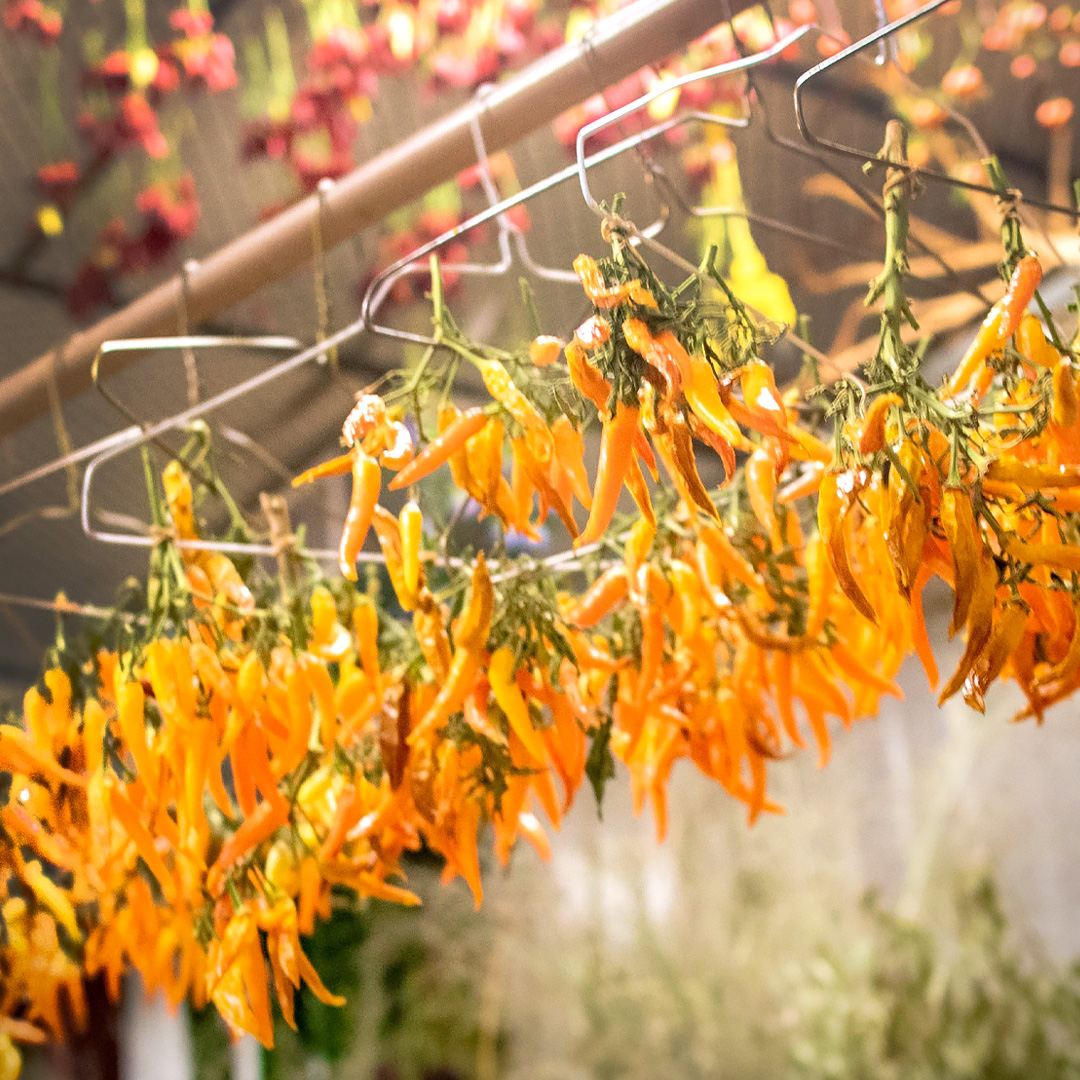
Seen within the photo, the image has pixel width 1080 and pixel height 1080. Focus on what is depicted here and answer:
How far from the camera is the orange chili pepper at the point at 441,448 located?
90cm

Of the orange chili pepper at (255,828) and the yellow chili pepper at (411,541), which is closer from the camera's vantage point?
the yellow chili pepper at (411,541)

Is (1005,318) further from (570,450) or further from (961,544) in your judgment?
(570,450)

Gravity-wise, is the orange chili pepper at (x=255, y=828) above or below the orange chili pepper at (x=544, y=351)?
below

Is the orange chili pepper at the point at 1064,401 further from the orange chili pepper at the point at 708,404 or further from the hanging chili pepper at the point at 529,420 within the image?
the hanging chili pepper at the point at 529,420

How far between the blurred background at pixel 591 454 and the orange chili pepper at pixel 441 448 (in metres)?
0.37

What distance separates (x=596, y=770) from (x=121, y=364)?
1.03 m

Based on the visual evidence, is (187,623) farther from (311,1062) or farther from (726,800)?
(311,1062)

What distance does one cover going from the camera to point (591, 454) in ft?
4.11

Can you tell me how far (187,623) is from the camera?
1.14 m

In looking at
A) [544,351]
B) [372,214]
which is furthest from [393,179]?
[544,351]

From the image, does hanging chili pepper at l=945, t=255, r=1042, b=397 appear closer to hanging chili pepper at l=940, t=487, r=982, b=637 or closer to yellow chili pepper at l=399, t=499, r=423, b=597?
hanging chili pepper at l=940, t=487, r=982, b=637

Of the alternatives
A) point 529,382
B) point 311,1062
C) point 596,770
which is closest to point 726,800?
point 311,1062

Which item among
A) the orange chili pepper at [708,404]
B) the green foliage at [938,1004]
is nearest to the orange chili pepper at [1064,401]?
the orange chili pepper at [708,404]

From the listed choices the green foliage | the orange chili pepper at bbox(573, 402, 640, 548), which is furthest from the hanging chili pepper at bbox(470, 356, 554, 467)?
the green foliage
